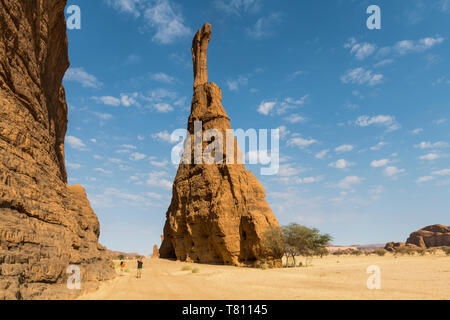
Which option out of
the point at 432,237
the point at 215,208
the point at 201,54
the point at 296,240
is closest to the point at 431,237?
the point at 432,237

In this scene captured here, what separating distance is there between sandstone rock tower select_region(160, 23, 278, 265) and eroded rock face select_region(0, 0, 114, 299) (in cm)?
2060

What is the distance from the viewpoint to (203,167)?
40750 millimetres

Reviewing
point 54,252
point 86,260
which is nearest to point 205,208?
point 86,260

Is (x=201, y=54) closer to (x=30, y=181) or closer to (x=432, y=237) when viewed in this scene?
(x=30, y=181)

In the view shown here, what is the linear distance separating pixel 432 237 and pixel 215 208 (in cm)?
9401

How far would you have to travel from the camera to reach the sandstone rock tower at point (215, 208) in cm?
3319

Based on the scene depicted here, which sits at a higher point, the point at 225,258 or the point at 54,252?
the point at 54,252

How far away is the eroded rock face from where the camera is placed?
26.3ft

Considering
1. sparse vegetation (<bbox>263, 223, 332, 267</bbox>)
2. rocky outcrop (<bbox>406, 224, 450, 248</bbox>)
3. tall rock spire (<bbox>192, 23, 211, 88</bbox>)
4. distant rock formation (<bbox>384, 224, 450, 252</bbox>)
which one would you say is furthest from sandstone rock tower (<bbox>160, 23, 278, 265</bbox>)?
rocky outcrop (<bbox>406, 224, 450, 248</bbox>)

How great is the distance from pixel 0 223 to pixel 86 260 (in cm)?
687

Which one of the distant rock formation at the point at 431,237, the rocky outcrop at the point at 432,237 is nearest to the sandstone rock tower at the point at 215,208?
the distant rock formation at the point at 431,237

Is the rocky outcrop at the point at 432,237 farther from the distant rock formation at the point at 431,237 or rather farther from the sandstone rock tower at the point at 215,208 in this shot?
the sandstone rock tower at the point at 215,208

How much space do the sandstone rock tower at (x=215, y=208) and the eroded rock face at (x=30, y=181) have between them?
20595mm
